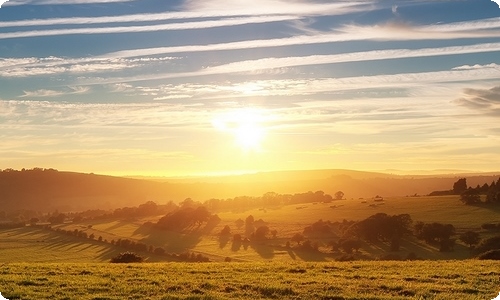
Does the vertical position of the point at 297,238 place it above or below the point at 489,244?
below

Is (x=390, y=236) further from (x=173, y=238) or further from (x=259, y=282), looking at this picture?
(x=259, y=282)

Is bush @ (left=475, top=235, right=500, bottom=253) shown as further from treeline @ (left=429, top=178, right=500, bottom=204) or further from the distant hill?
the distant hill

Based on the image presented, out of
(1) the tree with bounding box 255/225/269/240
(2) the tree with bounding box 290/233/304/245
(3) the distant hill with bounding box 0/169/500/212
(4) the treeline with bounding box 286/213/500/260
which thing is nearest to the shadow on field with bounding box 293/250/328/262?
(4) the treeline with bounding box 286/213/500/260

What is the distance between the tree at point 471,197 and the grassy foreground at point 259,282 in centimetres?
7559

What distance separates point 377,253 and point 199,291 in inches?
2523

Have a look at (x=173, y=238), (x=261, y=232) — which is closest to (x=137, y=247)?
(x=173, y=238)

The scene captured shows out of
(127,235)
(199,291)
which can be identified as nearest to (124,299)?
(199,291)

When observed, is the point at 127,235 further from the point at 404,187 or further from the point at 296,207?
the point at 404,187

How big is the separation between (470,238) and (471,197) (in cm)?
2339

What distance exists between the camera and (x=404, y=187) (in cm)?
18288

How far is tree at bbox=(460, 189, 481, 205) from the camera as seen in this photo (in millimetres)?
101062

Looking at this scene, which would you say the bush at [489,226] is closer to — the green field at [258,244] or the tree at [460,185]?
the green field at [258,244]

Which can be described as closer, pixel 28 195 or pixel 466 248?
pixel 466 248

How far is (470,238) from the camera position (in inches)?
3164
